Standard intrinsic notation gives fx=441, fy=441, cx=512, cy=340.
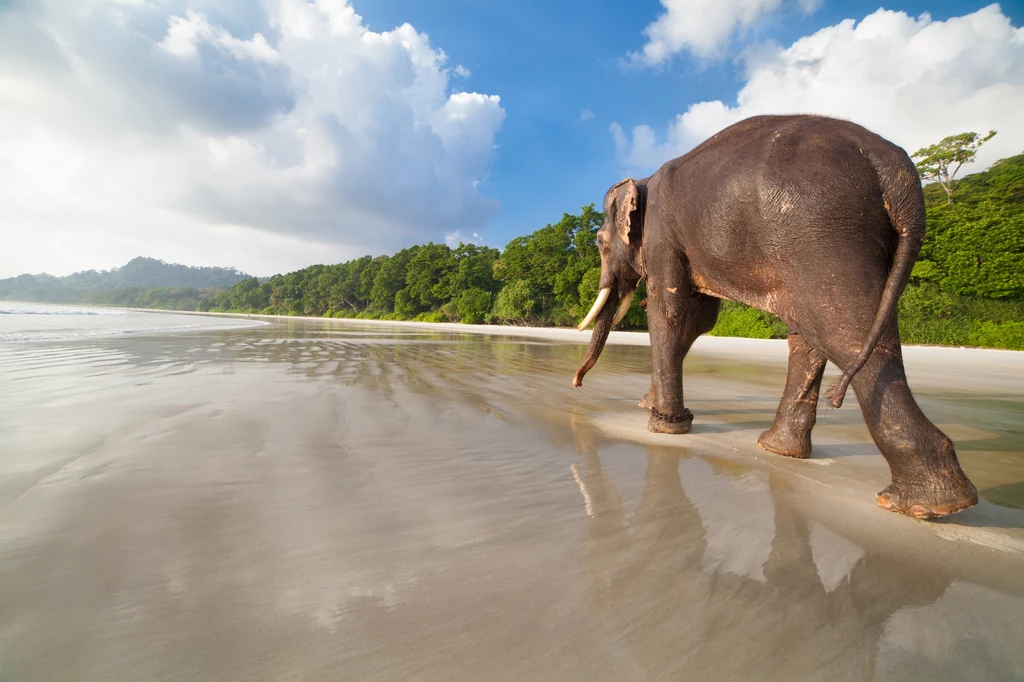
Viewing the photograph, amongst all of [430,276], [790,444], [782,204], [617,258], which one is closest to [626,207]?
[617,258]

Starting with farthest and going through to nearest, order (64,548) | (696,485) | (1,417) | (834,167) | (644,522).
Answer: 1. (1,417)
2. (696,485)
3. (834,167)
4. (644,522)
5. (64,548)

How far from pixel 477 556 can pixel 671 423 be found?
8.57 feet

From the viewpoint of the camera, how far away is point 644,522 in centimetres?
210

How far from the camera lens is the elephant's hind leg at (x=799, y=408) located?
3.22m

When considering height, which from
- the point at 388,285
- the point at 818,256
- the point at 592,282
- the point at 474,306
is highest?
the point at 388,285

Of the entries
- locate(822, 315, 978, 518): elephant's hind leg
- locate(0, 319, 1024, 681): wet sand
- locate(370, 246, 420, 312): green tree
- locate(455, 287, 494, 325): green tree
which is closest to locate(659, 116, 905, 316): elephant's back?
locate(822, 315, 978, 518): elephant's hind leg

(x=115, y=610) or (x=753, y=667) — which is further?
(x=115, y=610)

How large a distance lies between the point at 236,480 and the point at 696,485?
A: 2665 mm

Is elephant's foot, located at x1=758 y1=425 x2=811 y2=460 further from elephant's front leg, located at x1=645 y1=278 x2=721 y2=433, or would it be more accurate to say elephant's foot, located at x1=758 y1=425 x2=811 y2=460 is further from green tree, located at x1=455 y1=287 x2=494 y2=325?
green tree, located at x1=455 y1=287 x2=494 y2=325

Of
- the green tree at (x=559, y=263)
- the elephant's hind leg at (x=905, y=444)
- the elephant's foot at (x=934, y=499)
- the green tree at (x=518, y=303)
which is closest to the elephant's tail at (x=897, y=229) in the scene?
the elephant's hind leg at (x=905, y=444)

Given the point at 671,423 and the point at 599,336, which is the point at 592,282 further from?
the point at 671,423

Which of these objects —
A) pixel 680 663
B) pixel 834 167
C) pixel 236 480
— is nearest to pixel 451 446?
pixel 236 480

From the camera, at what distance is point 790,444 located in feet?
10.8

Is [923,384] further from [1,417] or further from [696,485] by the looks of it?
[1,417]
